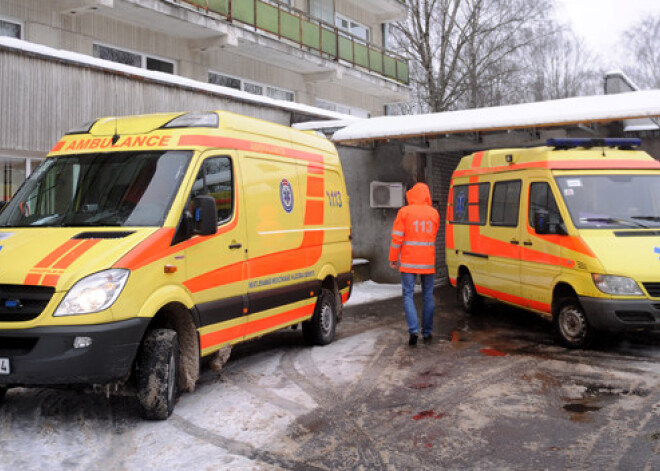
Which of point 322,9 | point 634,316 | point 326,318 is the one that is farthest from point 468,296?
point 322,9

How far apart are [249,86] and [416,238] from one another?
45.0 feet

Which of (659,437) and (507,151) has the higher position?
(507,151)

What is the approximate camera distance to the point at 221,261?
5816 millimetres

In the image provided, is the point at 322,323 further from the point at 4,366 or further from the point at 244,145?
the point at 4,366

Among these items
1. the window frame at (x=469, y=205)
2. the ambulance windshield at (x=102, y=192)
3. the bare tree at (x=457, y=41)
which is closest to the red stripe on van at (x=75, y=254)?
the ambulance windshield at (x=102, y=192)

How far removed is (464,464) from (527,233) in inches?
193

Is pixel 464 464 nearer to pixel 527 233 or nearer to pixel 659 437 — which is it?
pixel 659 437

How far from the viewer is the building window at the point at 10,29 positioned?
13484 millimetres

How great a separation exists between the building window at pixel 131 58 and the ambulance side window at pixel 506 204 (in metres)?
10.5

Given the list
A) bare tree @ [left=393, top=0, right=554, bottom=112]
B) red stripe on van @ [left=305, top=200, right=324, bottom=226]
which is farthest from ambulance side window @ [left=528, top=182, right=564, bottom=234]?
bare tree @ [left=393, top=0, right=554, bottom=112]

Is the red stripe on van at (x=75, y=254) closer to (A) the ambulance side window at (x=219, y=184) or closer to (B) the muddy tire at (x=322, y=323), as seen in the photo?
(A) the ambulance side window at (x=219, y=184)

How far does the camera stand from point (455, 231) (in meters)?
11.0

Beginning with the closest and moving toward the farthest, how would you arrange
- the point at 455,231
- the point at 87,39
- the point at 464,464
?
the point at 464,464
the point at 455,231
the point at 87,39

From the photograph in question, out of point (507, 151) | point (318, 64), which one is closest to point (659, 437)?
point (507, 151)
